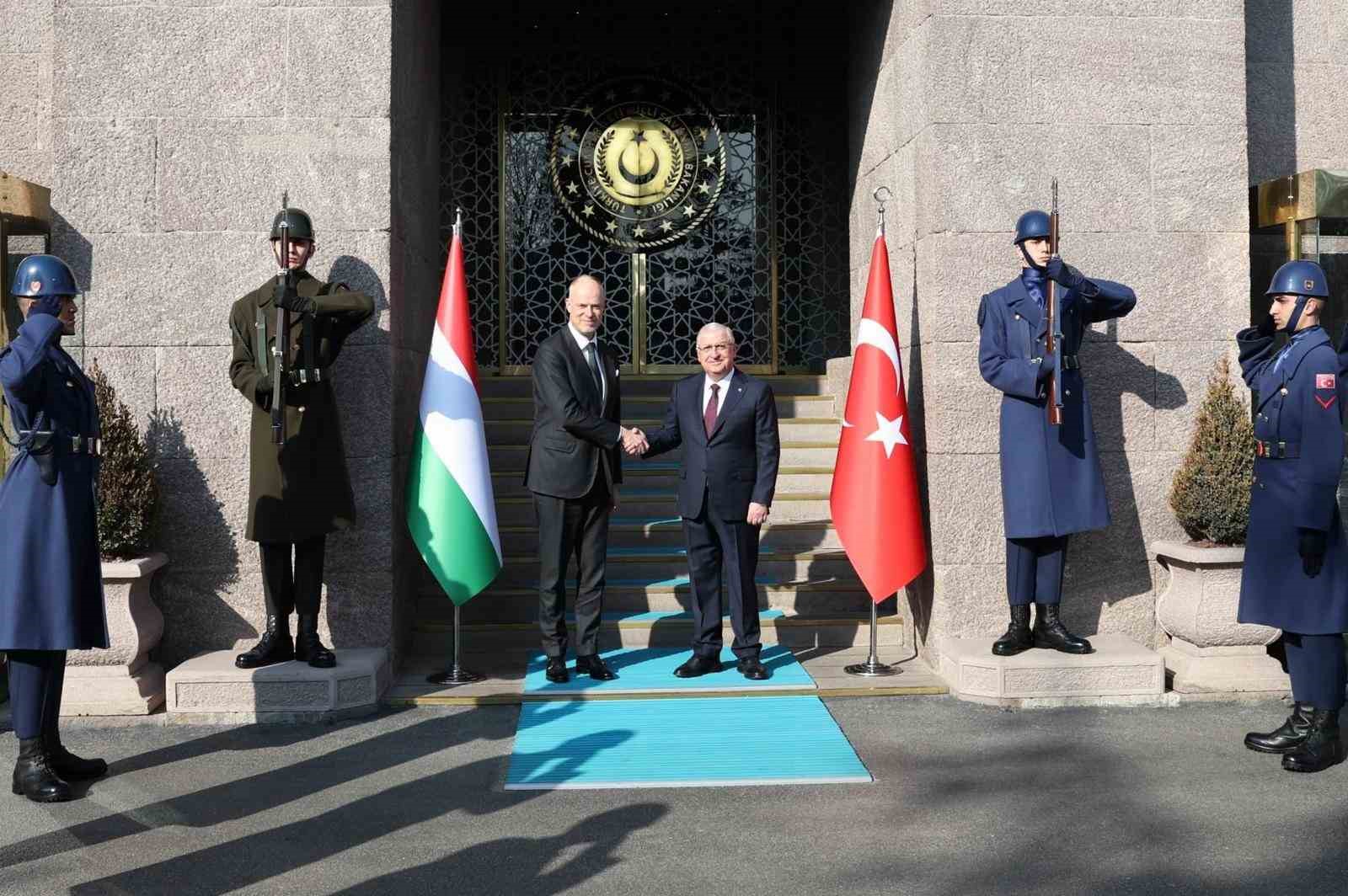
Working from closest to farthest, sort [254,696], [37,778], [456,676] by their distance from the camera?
[37,778] → [254,696] → [456,676]

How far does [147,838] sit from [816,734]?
2.80 m

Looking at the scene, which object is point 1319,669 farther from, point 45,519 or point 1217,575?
point 45,519

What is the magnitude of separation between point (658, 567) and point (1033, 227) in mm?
3129

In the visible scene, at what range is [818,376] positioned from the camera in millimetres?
10039

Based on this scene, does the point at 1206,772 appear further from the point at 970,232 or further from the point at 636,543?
the point at 636,543

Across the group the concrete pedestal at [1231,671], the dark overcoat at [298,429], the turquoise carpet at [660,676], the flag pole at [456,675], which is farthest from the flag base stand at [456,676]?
the concrete pedestal at [1231,671]

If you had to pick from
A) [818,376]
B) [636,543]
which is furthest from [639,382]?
[636,543]

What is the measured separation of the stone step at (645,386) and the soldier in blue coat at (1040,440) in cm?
348

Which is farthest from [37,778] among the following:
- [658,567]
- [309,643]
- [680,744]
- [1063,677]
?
[1063,677]

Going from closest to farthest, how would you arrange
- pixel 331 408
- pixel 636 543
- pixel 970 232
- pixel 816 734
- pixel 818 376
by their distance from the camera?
pixel 816 734 → pixel 331 408 → pixel 970 232 → pixel 636 543 → pixel 818 376

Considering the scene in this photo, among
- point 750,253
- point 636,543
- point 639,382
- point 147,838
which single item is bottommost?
point 147,838

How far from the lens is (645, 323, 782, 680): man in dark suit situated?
656cm

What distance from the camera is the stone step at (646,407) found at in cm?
943

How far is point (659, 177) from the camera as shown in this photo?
10375 mm
